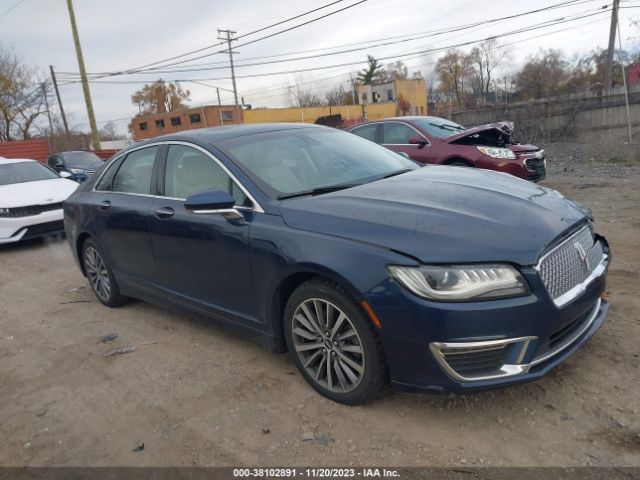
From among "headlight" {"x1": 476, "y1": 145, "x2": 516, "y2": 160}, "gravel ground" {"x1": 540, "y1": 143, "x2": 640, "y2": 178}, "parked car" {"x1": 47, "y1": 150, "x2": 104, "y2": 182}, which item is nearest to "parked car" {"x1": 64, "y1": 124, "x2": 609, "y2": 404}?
"headlight" {"x1": 476, "y1": 145, "x2": 516, "y2": 160}

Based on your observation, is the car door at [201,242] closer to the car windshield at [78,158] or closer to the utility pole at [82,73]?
the car windshield at [78,158]

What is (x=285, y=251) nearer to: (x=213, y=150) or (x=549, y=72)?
(x=213, y=150)

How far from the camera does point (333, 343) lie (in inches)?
112

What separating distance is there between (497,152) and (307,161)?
5.64 metres

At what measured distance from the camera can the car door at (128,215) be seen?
405 cm

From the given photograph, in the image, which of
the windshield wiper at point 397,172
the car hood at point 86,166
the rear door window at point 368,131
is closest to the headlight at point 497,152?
the rear door window at point 368,131

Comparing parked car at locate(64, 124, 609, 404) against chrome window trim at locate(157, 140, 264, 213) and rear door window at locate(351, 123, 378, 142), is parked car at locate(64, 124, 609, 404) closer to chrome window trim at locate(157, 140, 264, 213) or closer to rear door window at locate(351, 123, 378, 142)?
chrome window trim at locate(157, 140, 264, 213)

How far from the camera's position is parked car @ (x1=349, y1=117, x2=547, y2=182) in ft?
27.0

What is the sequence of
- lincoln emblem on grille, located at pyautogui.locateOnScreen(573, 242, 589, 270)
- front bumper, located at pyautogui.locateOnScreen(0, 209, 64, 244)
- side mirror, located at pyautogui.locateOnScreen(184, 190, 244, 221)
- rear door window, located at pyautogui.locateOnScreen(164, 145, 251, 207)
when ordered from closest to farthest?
lincoln emblem on grille, located at pyautogui.locateOnScreen(573, 242, 589, 270)
side mirror, located at pyautogui.locateOnScreen(184, 190, 244, 221)
rear door window, located at pyautogui.locateOnScreen(164, 145, 251, 207)
front bumper, located at pyautogui.locateOnScreen(0, 209, 64, 244)

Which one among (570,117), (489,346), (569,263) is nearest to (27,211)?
(489,346)

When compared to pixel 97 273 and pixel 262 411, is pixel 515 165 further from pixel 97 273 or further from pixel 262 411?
pixel 262 411

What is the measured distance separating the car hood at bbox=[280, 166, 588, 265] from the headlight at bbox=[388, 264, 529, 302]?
0.15 feet

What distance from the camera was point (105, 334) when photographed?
436 cm

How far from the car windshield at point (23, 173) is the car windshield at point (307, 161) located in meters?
7.20
